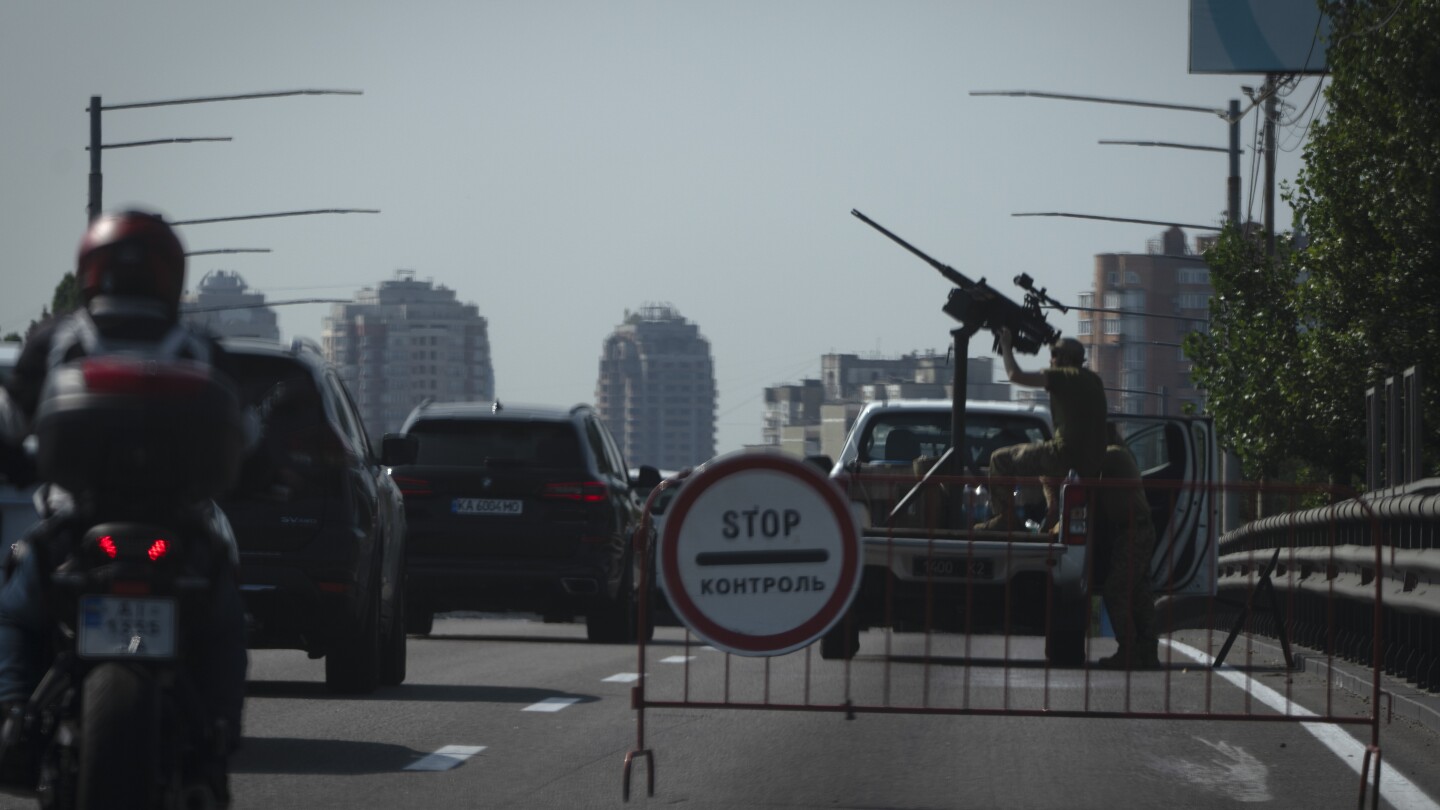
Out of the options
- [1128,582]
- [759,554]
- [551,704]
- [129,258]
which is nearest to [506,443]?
[551,704]

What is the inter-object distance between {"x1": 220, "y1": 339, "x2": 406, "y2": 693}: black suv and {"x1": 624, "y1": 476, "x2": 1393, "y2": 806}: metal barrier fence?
1473 millimetres

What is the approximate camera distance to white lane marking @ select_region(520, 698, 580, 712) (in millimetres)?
12625

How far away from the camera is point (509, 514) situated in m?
18.8

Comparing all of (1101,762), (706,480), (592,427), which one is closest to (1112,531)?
(1101,762)

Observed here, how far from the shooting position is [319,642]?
12914 mm

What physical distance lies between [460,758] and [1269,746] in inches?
143

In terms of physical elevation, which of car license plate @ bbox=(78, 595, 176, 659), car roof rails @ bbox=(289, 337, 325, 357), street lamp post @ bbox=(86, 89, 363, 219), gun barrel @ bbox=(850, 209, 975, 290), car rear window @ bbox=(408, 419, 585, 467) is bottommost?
car license plate @ bbox=(78, 595, 176, 659)

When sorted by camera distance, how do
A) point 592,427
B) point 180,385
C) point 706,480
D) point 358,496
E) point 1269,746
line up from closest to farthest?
point 180,385, point 706,480, point 1269,746, point 358,496, point 592,427

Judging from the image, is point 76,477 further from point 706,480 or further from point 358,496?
point 358,496

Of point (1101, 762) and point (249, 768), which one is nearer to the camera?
point (249, 768)

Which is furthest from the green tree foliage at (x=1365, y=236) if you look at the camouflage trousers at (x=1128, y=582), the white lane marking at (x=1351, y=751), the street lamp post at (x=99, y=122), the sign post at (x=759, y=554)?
the sign post at (x=759, y=554)

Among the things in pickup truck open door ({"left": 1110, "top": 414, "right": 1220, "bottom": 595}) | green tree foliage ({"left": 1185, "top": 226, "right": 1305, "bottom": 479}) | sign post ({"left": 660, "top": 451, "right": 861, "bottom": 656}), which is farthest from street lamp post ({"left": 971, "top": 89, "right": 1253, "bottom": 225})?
sign post ({"left": 660, "top": 451, "right": 861, "bottom": 656})

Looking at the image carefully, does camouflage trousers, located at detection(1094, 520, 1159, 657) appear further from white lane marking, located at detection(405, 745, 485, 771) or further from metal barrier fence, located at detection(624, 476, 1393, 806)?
white lane marking, located at detection(405, 745, 485, 771)

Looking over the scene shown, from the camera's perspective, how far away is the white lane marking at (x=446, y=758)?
32.2 feet
